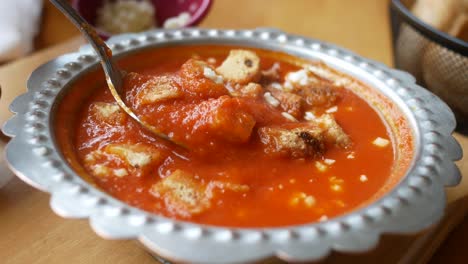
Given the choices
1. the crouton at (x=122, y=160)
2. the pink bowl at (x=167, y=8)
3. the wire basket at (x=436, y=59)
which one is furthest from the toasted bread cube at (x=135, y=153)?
the wire basket at (x=436, y=59)

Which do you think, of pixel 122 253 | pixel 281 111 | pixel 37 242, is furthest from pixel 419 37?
pixel 37 242

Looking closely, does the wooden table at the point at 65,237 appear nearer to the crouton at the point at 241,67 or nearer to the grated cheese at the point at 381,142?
the grated cheese at the point at 381,142

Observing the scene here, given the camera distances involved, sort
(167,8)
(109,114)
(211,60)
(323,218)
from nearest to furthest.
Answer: (323,218) < (109,114) < (211,60) < (167,8)

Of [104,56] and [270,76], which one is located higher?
[104,56]

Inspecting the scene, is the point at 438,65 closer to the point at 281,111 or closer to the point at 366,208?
the point at 281,111

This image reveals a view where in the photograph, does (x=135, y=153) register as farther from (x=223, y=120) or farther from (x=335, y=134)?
(x=335, y=134)

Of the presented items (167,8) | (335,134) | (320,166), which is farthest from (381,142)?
(167,8)

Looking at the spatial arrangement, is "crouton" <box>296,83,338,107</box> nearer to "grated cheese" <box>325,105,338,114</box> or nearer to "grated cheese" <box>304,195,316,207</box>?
"grated cheese" <box>325,105,338,114</box>
